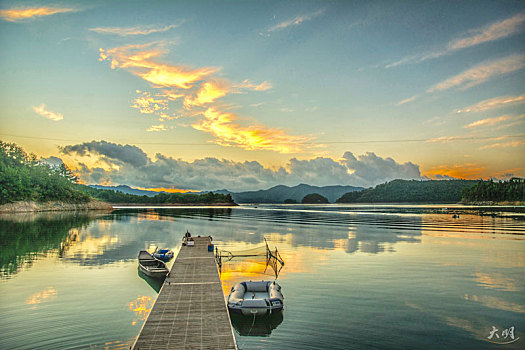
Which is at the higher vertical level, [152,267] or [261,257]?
[152,267]

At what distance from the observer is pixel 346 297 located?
2611cm

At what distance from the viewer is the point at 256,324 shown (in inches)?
804

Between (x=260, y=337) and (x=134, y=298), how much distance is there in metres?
12.9

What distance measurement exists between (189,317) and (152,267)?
60.3ft

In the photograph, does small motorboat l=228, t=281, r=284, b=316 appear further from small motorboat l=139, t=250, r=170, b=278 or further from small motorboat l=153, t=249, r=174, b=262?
small motorboat l=153, t=249, r=174, b=262

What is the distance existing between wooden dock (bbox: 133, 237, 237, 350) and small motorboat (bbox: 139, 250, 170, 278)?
2122mm

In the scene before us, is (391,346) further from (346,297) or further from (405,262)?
(405,262)

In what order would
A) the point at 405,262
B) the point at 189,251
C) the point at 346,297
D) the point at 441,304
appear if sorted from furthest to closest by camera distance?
1. the point at 189,251
2. the point at 405,262
3. the point at 346,297
4. the point at 441,304

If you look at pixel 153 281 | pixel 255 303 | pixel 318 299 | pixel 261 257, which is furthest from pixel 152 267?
pixel 318 299

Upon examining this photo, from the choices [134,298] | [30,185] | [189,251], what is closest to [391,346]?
[134,298]

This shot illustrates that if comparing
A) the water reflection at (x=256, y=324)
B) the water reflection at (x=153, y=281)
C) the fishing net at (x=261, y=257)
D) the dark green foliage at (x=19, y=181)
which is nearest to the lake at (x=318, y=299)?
the water reflection at (x=256, y=324)

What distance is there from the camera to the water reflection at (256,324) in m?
19.2

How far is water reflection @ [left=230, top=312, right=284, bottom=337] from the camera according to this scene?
19.2 m

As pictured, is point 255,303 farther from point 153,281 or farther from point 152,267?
point 152,267
